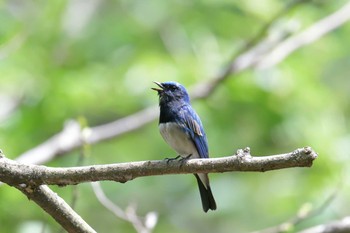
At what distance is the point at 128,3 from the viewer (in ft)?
29.2

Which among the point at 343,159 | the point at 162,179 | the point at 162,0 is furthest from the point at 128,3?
the point at 343,159

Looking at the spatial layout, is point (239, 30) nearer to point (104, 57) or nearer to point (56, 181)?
point (104, 57)

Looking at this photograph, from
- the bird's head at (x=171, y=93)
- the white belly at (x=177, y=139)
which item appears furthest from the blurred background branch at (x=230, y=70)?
the white belly at (x=177, y=139)

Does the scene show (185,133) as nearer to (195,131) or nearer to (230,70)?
(195,131)

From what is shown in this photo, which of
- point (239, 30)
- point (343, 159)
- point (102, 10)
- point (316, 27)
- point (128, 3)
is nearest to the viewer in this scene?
point (343, 159)

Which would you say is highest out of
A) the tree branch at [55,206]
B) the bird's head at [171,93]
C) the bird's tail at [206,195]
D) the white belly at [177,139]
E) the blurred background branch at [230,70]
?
the blurred background branch at [230,70]

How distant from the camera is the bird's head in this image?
207 inches

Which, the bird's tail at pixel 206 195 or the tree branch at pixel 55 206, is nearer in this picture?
the tree branch at pixel 55 206

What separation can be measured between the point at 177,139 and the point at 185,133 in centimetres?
8

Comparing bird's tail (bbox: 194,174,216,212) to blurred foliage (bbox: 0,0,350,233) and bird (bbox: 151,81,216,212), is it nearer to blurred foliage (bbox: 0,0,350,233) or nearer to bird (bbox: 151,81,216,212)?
bird (bbox: 151,81,216,212)

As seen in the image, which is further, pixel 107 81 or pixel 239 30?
pixel 239 30

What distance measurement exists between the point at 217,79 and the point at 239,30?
5.47ft

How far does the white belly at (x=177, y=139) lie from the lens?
4.90m

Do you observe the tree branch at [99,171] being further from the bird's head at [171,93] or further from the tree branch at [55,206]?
the bird's head at [171,93]
